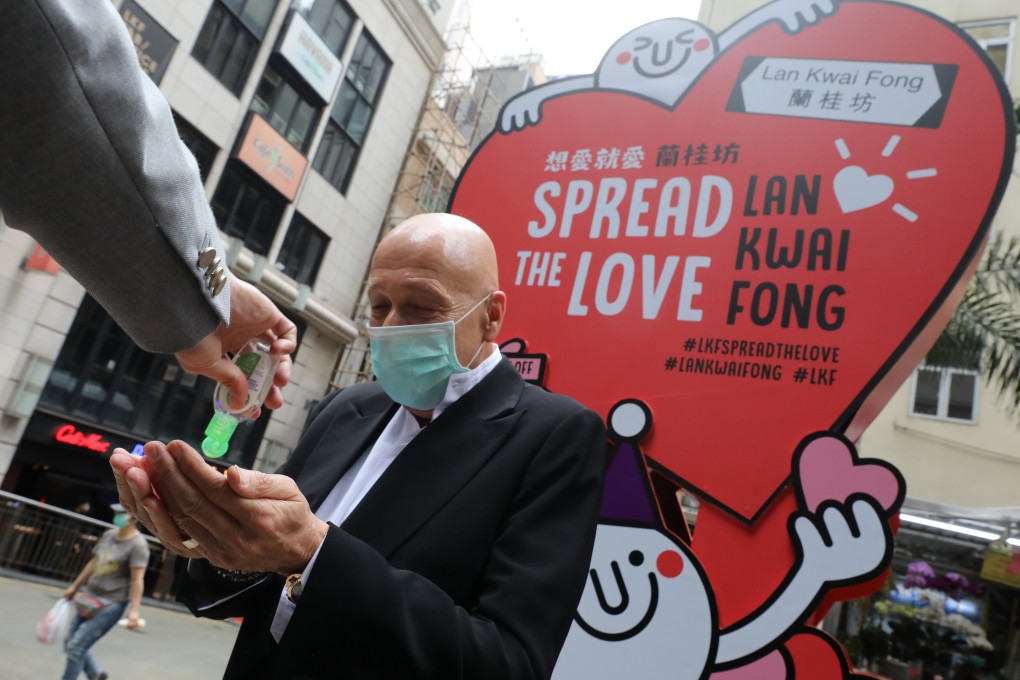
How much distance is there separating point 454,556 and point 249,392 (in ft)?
2.55

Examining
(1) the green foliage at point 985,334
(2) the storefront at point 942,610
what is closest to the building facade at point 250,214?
(1) the green foliage at point 985,334

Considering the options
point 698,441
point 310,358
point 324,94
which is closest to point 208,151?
point 324,94

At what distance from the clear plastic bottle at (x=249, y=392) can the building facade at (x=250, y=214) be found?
9.55m

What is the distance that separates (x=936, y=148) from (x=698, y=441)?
150 cm

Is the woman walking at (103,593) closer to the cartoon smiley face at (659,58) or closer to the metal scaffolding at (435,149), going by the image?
the cartoon smiley face at (659,58)

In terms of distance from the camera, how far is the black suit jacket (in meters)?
1.01

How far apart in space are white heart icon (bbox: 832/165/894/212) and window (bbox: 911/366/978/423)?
966 cm

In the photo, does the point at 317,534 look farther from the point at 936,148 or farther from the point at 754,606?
the point at 936,148

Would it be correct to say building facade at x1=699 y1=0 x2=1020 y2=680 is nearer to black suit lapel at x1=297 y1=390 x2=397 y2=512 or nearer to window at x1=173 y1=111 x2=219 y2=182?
black suit lapel at x1=297 y1=390 x2=397 y2=512

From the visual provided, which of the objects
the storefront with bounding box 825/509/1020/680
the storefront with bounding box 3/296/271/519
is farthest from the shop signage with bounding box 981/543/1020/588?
the storefront with bounding box 3/296/271/519

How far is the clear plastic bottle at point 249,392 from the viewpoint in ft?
5.65

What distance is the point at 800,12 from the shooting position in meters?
3.17

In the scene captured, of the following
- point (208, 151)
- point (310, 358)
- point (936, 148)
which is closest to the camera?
point (936, 148)

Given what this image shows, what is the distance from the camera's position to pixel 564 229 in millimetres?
3424
